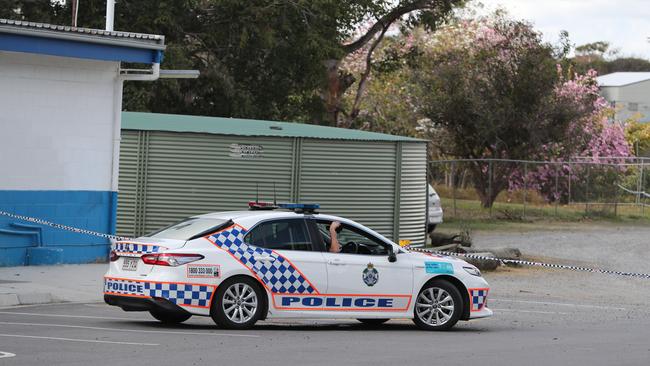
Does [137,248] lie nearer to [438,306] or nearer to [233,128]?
[438,306]

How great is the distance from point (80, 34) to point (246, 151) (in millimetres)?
5164

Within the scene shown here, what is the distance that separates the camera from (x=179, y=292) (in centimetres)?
1272

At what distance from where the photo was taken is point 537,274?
23.1 m

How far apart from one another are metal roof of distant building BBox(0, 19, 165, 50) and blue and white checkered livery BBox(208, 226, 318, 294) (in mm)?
7382

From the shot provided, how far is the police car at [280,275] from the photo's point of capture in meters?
12.8

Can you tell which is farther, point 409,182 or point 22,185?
point 409,182

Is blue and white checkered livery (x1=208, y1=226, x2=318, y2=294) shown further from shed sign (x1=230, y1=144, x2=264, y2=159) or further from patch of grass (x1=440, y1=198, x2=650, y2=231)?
patch of grass (x1=440, y1=198, x2=650, y2=231)

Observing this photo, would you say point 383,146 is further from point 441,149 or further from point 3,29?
point 441,149

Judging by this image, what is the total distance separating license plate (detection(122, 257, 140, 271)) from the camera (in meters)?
13.0

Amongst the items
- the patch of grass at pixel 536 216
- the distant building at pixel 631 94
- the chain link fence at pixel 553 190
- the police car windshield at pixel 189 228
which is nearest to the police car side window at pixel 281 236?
the police car windshield at pixel 189 228

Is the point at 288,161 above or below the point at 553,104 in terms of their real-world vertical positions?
below

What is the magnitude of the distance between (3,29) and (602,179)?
26.8m

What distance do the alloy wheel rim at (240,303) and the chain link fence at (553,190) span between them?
24.6 metres

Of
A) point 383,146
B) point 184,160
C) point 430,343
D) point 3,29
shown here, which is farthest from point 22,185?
point 430,343
